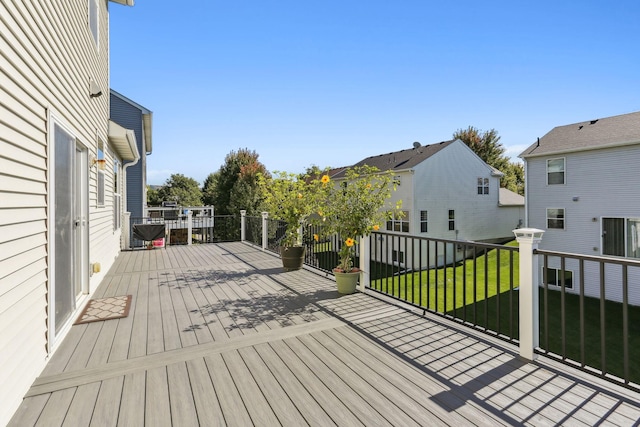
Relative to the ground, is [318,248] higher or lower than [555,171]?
lower

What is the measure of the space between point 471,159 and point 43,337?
62.2 ft

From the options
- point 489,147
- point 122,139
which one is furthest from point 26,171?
point 489,147

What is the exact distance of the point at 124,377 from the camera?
7.22 feet

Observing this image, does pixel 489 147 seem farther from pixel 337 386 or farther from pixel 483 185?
pixel 337 386

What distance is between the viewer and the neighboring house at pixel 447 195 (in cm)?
1579

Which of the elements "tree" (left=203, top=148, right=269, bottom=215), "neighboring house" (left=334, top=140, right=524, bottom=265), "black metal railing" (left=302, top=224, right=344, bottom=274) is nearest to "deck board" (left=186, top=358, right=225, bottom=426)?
"black metal railing" (left=302, top=224, right=344, bottom=274)

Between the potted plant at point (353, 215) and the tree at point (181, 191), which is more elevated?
the tree at point (181, 191)

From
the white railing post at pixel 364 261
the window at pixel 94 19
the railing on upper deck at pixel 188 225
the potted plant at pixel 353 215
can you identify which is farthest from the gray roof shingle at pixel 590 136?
the window at pixel 94 19

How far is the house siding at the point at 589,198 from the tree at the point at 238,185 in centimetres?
1298

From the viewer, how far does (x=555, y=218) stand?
1270cm

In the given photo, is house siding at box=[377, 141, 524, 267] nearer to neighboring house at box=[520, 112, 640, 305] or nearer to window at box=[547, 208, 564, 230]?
neighboring house at box=[520, 112, 640, 305]

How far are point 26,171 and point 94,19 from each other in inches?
161

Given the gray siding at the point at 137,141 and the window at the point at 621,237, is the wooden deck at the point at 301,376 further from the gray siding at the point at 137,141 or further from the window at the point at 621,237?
the window at the point at 621,237

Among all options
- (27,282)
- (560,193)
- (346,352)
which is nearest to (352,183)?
(346,352)
